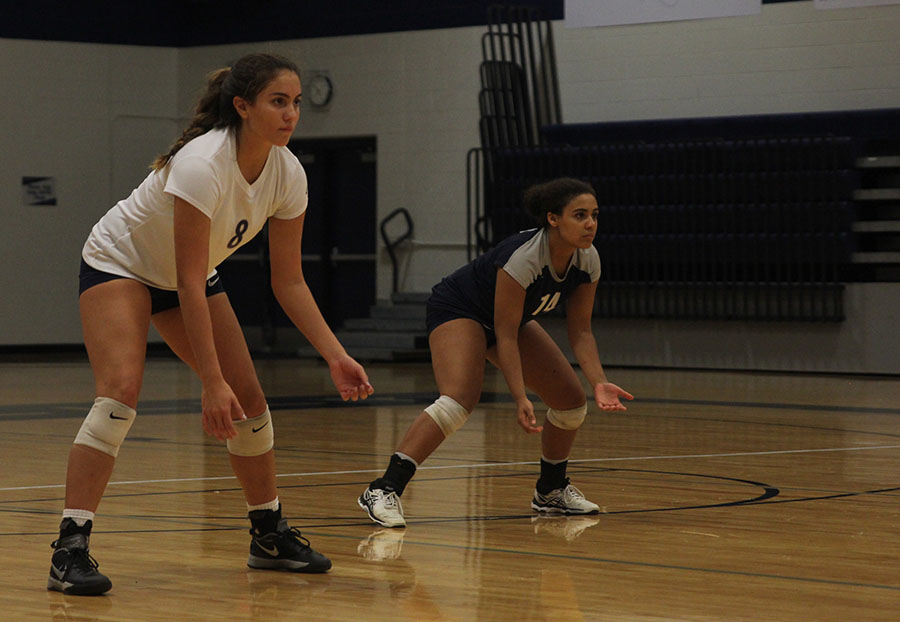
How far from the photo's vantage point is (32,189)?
49.9ft

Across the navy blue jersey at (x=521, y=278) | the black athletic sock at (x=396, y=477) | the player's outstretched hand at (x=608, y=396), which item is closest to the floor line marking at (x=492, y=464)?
the black athletic sock at (x=396, y=477)

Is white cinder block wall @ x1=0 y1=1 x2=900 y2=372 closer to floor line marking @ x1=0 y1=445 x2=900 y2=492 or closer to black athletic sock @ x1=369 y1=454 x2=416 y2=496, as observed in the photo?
floor line marking @ x1=0 y1=445 x2=900 y2=492

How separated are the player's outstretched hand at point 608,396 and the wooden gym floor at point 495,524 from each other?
0.38 metres

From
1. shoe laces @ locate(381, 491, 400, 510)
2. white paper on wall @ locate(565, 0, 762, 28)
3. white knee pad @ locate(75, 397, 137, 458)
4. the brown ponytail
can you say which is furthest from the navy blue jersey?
white paper on wall @ locate(565, 0, 762, 28)

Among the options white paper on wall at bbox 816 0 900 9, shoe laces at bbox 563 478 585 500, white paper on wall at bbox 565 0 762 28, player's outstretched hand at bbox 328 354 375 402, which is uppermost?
white paper on wall at bbox 565 0 762 28

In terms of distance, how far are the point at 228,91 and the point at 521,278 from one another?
1322 mm

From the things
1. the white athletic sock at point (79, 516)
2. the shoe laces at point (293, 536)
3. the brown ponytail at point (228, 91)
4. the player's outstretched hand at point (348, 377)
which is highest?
the brown ponytail at point (228, 91)

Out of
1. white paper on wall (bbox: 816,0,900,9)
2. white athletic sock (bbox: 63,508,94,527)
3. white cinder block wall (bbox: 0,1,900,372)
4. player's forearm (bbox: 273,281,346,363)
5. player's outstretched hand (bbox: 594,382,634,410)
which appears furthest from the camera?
white cinder block wall (bbox: 0,1,900,372)

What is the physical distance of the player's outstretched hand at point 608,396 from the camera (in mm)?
4059

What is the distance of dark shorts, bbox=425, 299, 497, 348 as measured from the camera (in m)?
4.67

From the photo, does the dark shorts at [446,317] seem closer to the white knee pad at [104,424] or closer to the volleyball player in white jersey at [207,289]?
the volleyball player in white jersey at [207,289]

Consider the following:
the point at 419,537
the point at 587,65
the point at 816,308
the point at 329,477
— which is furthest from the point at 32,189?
the point at 419,537

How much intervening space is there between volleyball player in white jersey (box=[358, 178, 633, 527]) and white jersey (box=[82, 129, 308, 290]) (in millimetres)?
1103

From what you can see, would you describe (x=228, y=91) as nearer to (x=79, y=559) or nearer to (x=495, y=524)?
(x=79, y=559)
